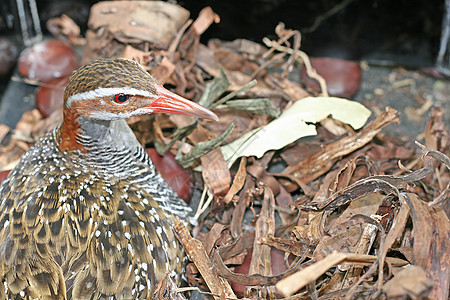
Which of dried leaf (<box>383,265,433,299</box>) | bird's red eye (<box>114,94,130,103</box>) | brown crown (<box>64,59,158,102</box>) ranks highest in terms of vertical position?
brown crown (<box>64,59,158,102</box>)

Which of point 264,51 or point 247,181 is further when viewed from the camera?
point 264,51

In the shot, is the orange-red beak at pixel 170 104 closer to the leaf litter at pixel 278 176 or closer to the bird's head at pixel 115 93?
the bird's head at pixel 115 93

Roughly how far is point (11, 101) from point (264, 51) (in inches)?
53.3

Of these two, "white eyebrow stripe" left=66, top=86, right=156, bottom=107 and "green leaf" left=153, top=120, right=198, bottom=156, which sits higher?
"white eyebrow stripe" left=66, top=86, right=156, bottom=107

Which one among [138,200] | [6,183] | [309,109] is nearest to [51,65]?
[6,183]

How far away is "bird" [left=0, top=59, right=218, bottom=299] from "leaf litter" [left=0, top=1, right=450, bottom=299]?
123mm

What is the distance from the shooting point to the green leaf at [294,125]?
6.27 feet

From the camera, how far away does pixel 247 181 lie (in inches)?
75.6

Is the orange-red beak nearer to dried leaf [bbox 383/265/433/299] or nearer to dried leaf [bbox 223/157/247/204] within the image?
dried leaf [bbox 223/157/247/204]

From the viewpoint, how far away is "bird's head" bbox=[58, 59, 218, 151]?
57.1 inches

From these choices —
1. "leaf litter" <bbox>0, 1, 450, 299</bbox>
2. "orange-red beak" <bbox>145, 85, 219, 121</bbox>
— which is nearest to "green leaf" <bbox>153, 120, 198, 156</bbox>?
"leaf litter" <bbox>0, 1, 450, 299</bbox>

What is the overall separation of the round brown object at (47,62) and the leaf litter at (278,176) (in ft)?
0.75

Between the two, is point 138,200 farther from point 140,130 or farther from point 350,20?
point 350,20

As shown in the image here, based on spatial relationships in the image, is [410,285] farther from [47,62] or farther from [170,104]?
[47,62]
